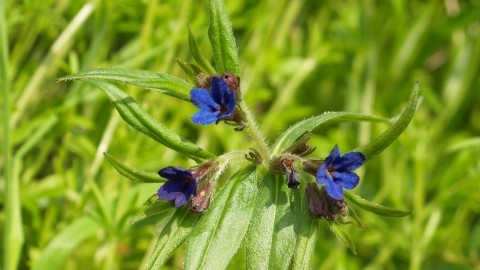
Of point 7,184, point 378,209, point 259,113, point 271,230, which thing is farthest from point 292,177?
point 259,113

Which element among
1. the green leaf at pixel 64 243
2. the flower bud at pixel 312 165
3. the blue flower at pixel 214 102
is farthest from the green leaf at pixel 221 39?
the green leaf at pixel 64 243

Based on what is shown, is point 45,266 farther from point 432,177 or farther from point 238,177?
point 432,177

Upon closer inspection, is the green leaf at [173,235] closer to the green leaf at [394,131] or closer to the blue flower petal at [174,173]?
the blue flower petal at [174,173]

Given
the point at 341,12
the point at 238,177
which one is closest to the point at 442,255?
the point at 341,12

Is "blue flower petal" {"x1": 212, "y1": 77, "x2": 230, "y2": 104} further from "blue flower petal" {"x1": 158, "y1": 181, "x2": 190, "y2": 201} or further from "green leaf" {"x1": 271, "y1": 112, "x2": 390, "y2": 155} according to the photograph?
"green leaf" {"x1": 271, "y1": 112, "x2": 390, "y2": 155}

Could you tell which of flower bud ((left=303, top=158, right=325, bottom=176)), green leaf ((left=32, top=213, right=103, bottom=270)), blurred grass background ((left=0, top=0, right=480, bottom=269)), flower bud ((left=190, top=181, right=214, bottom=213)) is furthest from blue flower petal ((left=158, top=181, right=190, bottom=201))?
green leaf ((left=32, top=213, right=103, bottom=270))

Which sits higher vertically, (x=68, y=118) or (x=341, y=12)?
(x=341, y=12)

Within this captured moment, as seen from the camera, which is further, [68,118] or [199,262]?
[68,118]

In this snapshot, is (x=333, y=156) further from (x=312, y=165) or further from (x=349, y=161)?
(x=312, y=165)
